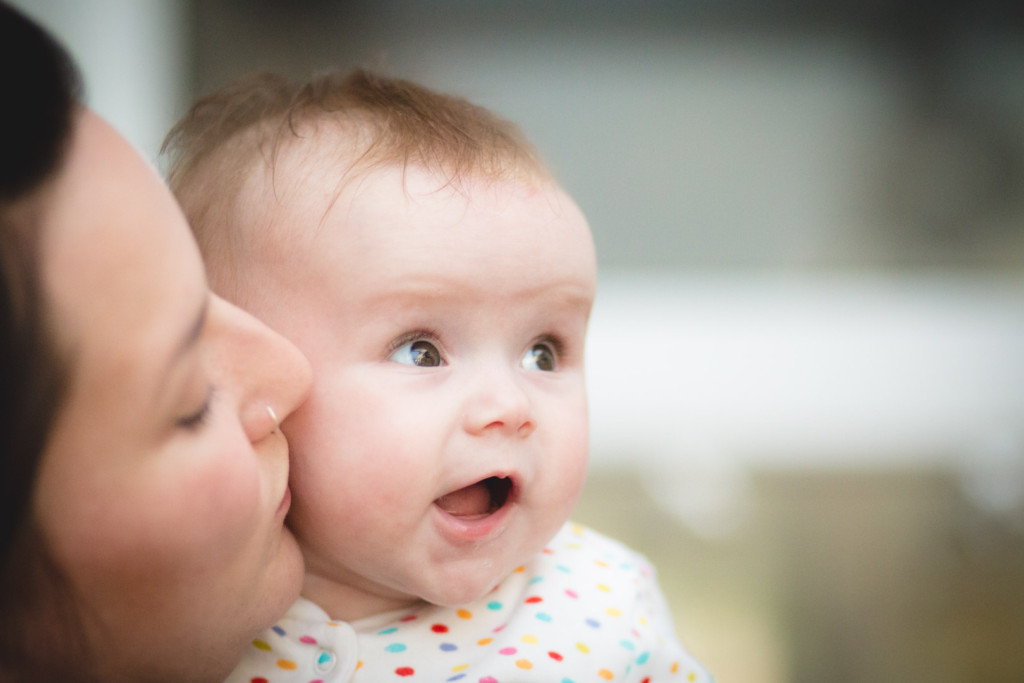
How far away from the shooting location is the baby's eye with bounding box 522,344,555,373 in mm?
711

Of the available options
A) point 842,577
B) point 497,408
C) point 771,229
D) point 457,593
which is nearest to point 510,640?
point 457,593

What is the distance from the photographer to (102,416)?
420mm

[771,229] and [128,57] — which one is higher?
[128,57]

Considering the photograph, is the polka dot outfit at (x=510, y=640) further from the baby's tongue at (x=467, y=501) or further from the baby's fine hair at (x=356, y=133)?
the baby's fine hair at (x=356, y=133)

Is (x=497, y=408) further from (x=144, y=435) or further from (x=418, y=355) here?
(x=144, y=435)

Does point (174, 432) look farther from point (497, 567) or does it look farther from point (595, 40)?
point (595, 40)

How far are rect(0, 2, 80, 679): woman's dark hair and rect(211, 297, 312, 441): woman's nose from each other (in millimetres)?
137

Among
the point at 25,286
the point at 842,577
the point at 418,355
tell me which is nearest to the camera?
the point at 25,286

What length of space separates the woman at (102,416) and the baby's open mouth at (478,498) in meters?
0.17

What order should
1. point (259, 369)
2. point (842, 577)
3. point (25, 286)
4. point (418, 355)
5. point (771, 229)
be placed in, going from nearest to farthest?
point (25, 286)
point (259, 369)
point (418, 355)
point (842, 577)
point (771, 229)

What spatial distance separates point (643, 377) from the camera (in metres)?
2.48

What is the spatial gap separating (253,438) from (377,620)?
0.76 ft

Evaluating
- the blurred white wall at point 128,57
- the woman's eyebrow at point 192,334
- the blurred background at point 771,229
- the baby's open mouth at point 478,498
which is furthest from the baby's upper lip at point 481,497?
the blurred background at point 771,229

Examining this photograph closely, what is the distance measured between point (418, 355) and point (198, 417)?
0.21m
